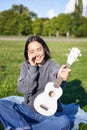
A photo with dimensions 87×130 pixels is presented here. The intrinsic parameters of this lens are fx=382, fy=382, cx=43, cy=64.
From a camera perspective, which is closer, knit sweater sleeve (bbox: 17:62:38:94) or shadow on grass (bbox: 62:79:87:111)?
knit sweater sleeve (bbox: 17:62:38:94)

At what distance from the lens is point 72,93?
704cm

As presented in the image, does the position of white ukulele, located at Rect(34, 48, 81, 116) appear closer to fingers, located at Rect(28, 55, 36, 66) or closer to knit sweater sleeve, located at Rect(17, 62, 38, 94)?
knit sweater sleeve, located at Rect(17, 62, 38, 94)

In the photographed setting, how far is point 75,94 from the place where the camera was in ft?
22.8

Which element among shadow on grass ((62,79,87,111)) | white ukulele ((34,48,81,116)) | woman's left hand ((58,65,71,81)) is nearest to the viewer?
woman's left hand ((58,65,71,81))

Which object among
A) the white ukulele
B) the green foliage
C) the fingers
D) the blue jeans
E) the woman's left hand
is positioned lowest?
the green foliage

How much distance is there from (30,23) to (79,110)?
160 ft

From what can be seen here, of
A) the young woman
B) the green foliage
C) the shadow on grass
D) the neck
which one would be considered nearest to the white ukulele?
the neck

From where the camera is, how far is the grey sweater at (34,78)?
171 inches

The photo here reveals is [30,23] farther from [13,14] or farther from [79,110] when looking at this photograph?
[79,110]

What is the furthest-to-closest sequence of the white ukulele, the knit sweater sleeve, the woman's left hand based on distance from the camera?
1. the knit sweater sleeve
2. the white ukulele
3. the woman's left hand

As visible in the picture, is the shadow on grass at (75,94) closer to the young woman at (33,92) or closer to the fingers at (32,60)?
the young woman at (33,92)

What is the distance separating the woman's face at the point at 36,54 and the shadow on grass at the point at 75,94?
72.8 inches

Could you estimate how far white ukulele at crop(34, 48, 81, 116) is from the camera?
13.7ft

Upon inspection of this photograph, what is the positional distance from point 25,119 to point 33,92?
32 centimetres
